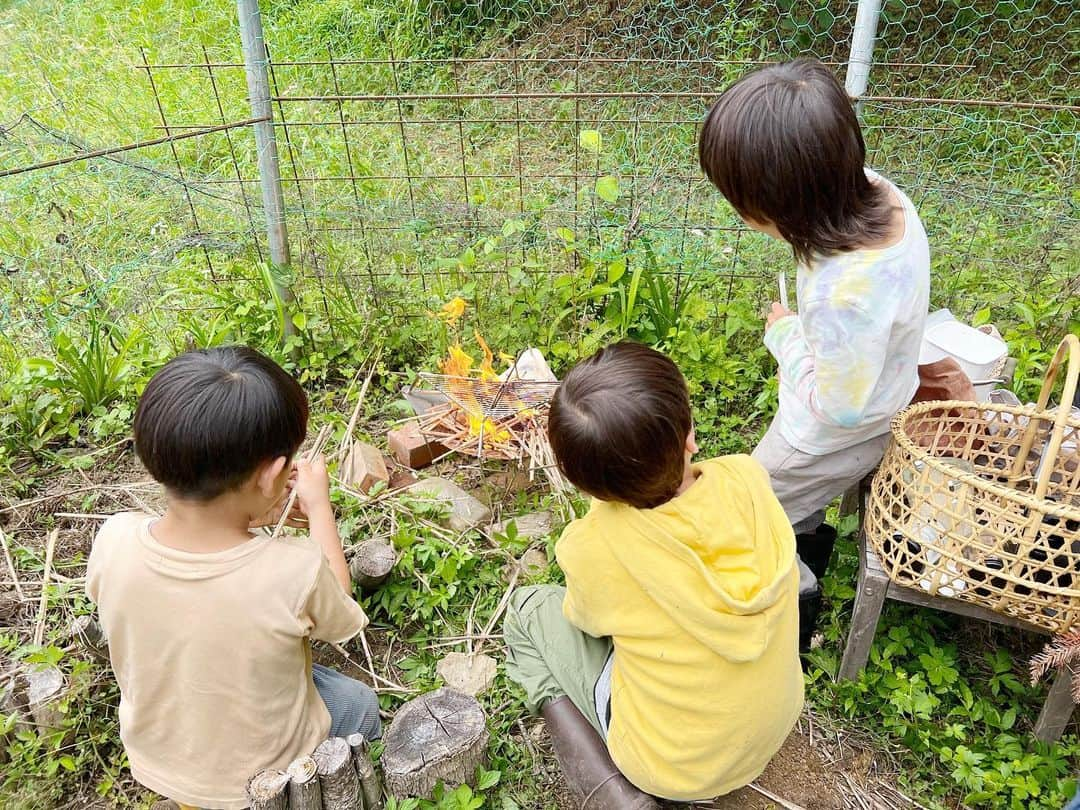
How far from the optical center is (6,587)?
255 cm

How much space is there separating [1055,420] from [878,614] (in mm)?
685

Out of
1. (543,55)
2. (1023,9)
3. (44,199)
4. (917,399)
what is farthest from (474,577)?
(1023,9)

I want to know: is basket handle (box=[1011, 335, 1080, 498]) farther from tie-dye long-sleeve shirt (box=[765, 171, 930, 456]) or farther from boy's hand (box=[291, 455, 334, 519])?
boy's hand (box=[291, 455, 334, 519])

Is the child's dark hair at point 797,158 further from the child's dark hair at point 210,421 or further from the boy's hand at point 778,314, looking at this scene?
the child's dark hair at point 210,421

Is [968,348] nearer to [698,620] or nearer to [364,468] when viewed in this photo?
[698,620]

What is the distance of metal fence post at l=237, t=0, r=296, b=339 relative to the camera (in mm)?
2926

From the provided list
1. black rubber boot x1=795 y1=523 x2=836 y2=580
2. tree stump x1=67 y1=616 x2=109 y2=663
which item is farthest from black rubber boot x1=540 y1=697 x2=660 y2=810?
tree stump x1=67 y1=616 x2=109 y2=663

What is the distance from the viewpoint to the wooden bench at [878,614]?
205cm

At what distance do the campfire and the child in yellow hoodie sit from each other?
112cm

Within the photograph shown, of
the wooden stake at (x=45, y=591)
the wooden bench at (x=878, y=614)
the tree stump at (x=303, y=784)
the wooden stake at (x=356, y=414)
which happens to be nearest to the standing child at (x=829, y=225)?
the wooden bench at (x=878, y=614)

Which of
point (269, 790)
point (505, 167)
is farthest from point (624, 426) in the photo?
point (505, 167)

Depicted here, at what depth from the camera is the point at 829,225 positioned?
1854mm

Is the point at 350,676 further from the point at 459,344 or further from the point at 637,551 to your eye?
the point at 459,344

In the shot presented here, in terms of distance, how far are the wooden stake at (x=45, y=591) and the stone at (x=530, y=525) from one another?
1.38m
